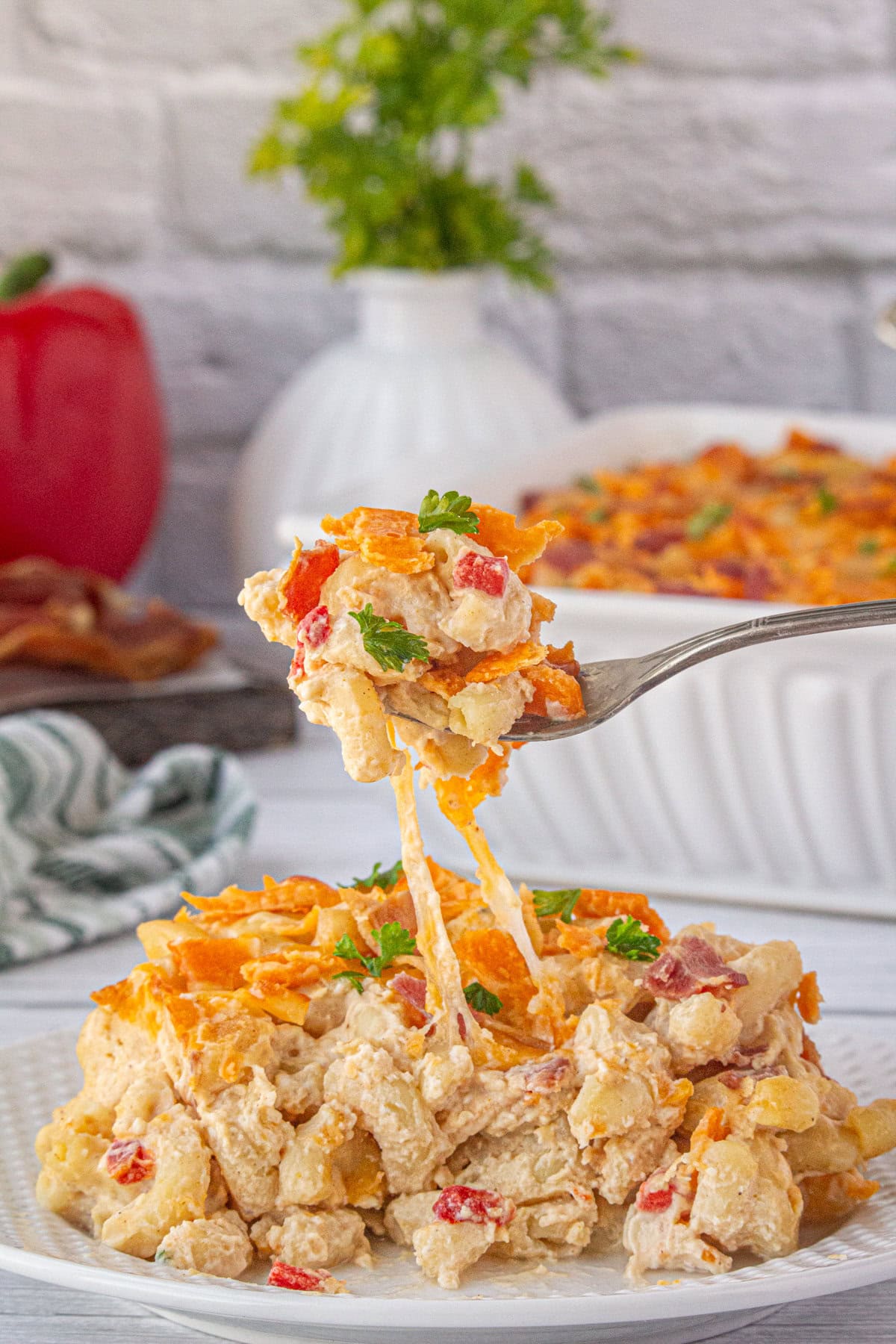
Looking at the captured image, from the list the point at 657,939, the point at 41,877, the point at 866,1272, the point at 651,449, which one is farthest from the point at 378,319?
the point at 866,1272

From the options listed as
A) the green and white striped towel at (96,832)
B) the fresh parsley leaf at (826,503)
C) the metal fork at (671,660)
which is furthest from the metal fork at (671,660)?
the fresh parsley leaf at (826,503)

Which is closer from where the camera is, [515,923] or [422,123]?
[515,923]

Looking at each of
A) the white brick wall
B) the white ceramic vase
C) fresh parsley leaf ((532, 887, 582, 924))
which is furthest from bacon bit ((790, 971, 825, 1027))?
the white brick wall

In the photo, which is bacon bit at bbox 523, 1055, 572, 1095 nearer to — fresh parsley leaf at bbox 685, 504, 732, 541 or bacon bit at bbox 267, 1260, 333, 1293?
bacon bit at bbox 267, 1260, 333, 1293

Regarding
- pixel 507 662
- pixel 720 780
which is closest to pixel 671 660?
pixel 507 662

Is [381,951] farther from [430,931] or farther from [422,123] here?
[422,123]
